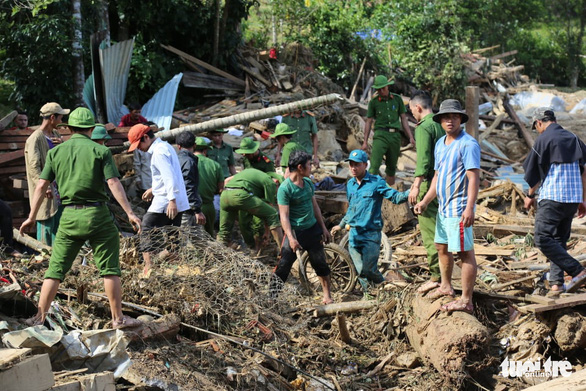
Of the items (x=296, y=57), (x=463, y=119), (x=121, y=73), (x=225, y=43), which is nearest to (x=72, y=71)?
(x=121, y=73)

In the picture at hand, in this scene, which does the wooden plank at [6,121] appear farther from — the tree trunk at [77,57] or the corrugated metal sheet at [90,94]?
the tree trunk at [77,57]

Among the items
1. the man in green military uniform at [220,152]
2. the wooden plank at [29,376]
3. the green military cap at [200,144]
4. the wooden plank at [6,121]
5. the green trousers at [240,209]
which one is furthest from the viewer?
the man in green military uniform at [220,152]

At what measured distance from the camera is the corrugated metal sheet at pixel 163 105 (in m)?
13.9

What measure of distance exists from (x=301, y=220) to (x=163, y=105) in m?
8.00

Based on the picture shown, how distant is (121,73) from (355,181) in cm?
808

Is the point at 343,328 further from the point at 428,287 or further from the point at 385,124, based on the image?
the point at 385,124

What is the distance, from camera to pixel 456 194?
5910 millimetres

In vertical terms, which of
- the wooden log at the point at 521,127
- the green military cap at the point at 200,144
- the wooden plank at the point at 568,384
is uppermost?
the green military cap at the point at 200,144

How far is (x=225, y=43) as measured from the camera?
17.1 meters

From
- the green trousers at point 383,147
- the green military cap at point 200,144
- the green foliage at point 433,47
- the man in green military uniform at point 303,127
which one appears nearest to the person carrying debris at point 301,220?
the green military cap at point 200,144

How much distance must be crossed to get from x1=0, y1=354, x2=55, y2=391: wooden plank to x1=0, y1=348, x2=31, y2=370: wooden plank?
0.04 meters

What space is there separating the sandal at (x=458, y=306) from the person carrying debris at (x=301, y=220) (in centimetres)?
170

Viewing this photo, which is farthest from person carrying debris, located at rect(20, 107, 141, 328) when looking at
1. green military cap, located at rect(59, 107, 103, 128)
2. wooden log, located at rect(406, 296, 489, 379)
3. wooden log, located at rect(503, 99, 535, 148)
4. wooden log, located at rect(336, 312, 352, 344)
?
wooden log, located at rect(503, 99, 535, 148)

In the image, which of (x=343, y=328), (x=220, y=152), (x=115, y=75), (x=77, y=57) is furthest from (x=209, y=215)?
(x=77, y=57)
